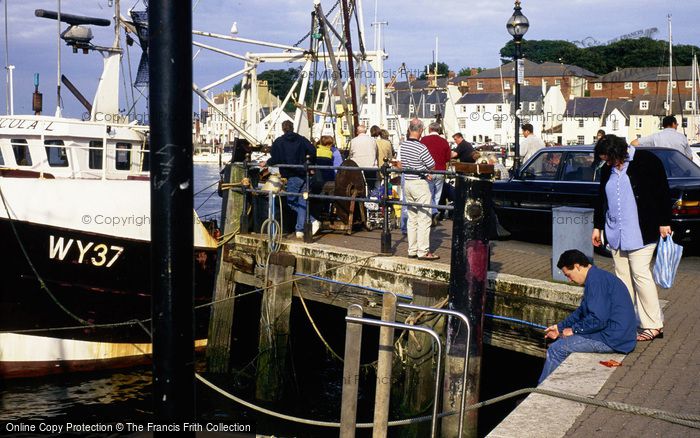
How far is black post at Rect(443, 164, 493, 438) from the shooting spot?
7594 millimetres

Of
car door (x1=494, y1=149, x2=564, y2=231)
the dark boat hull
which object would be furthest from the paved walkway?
the dark boat hull

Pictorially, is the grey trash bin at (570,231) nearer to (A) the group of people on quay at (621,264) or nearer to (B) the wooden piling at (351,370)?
(A) the group of people on quay at (621,264)

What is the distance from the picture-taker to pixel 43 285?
1222cm

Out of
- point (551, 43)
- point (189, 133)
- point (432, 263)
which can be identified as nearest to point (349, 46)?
point (432, 263)

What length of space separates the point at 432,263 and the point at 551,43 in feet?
540

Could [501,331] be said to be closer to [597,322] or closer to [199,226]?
[597,322]

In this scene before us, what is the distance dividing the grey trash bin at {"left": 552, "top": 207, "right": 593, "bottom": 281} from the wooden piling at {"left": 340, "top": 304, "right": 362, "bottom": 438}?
14.3 ft

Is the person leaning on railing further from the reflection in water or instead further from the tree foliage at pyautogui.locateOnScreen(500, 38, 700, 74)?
the tree foliage at pyautogui.locateOnScreen(500, 38, 700, 74)

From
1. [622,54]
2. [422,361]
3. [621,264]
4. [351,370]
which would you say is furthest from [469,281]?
[622,54]

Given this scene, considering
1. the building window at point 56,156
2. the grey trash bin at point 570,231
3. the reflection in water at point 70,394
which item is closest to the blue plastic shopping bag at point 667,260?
the grey trash bin at point 570,231

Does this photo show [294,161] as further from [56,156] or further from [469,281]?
[469,281]

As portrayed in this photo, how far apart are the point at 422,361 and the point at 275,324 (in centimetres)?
282

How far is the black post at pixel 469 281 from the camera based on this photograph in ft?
24.9

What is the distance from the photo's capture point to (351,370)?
18.1 feet
